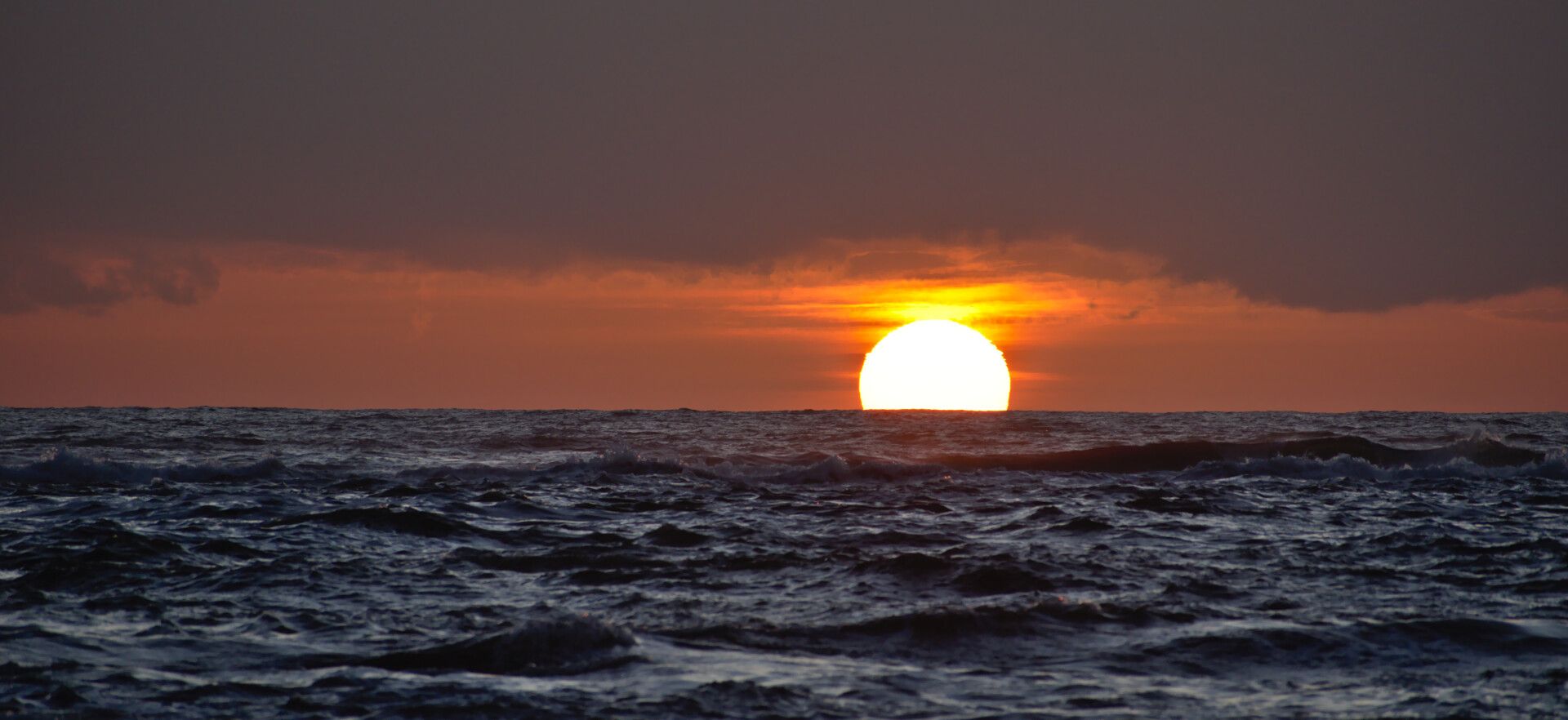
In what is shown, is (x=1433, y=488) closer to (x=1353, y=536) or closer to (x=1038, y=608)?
(x=1353, y=536)

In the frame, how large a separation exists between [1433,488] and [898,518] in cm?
1173

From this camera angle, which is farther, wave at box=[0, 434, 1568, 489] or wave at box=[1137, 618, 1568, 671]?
wave at box=[0, 434, 1568, 489]

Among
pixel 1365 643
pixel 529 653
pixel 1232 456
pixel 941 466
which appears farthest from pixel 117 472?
pixel 1232 456

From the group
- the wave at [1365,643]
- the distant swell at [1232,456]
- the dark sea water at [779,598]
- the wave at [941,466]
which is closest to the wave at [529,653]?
the dark sea water at [779,598]

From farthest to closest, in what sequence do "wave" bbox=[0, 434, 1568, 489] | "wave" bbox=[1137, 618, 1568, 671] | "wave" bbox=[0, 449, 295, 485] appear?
"wave" bbox=[0, 434, 1568, 489] < "wave" bbox=[0, 449, 295, 485] < "wave" bbox=[1137, 618, 1568, 671]

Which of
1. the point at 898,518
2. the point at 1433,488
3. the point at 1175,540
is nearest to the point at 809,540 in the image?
the point at 898,518

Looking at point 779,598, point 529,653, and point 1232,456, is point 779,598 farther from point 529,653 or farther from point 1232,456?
point 1232,456

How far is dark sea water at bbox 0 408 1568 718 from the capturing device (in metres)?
7.93

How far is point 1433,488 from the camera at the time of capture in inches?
913

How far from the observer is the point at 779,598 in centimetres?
1120

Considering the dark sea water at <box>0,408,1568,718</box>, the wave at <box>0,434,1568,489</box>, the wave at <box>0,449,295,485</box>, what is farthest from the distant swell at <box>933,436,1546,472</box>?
the wave at <box>0,449,295,485</box>

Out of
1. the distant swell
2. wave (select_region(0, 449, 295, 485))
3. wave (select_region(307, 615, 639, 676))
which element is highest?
the distant swell

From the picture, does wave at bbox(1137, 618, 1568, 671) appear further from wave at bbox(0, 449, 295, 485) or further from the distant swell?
wave at bbox(0, 449, 295, 485)

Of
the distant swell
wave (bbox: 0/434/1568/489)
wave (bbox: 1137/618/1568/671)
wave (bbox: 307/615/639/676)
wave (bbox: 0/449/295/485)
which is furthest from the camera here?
the distant swell
